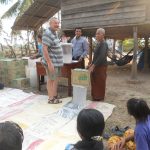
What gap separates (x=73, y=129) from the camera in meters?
4.40

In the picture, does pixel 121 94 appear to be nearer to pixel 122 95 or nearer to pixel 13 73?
pixel 122 95

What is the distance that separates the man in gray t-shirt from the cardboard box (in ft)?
1.45

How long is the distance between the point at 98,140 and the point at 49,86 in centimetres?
384

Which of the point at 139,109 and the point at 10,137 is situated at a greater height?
the point at 10,137

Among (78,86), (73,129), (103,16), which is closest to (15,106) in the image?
(78,86)

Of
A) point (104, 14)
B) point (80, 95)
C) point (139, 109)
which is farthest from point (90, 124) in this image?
point (104, 14)

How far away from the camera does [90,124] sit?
1938 millimetres

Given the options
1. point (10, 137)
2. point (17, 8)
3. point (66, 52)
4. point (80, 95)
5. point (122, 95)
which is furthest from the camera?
point (17, 8)

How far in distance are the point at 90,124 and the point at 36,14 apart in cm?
956

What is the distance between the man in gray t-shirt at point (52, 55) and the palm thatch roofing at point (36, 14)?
16.3 ft

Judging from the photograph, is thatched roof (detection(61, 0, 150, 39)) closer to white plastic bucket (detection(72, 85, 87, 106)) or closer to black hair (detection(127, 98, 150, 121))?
white plastic bucket (detection(72, 85, 87, 106))

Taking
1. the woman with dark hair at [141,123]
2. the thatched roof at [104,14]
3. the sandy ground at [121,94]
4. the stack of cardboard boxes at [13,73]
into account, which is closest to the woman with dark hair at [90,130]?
the woman with dark hair at [141,123]

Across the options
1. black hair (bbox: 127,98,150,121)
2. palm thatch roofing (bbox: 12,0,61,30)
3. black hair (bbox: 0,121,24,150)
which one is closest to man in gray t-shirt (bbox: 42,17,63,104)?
black hair (bbox: 127,98,150,121)

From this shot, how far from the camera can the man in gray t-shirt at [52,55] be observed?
5.39m
